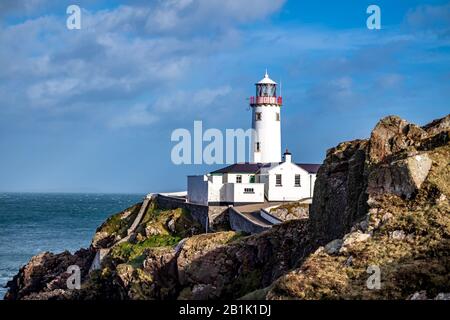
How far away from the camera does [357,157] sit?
103ft

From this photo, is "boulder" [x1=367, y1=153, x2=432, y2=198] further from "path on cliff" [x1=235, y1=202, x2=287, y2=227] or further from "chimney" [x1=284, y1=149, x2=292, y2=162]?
"chimney" [x1=284, y1=149, x2=292, y2=162]

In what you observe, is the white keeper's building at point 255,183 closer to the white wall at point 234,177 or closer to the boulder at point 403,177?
the white wall at point 234,177

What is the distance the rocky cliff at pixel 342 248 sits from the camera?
2194 cm

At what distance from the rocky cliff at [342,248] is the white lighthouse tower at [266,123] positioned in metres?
16.2

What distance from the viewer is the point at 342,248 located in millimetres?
24031

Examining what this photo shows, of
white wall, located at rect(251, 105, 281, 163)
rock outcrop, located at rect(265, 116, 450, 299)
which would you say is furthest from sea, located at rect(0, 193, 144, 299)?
rock outcrop, located at rect(265, 116, 450, 299)

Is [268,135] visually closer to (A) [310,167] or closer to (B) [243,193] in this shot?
(A) [310,167]

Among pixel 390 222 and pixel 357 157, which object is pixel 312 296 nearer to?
pixel 390 222

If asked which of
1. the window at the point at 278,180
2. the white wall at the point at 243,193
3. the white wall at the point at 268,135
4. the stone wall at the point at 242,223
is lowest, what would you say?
the stone wall at the point at 242,223

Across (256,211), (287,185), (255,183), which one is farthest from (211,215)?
(287,185)

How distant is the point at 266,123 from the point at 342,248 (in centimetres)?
3919

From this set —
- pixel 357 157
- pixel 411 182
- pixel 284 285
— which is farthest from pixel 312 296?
pixel 357 157

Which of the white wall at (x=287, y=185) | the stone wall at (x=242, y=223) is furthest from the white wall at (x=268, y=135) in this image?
the stone wall at (x=242, y=223)
